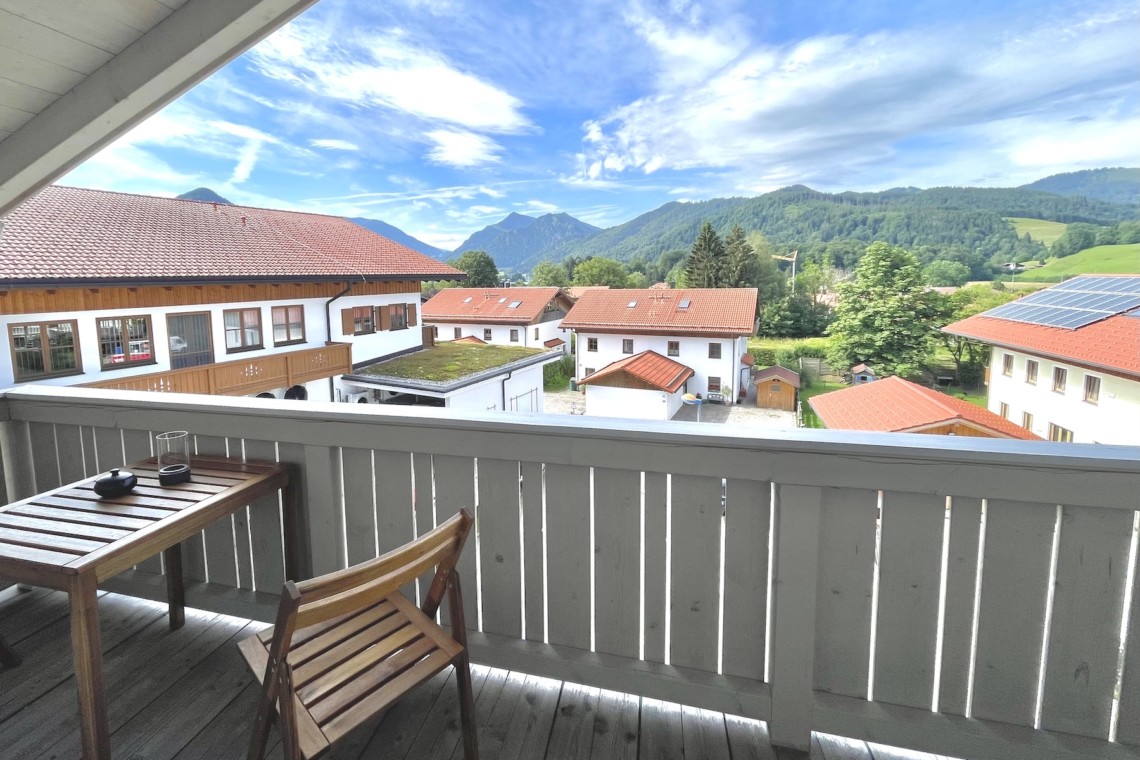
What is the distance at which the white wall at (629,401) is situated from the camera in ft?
12.7

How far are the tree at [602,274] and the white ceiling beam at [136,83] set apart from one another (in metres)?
3.64

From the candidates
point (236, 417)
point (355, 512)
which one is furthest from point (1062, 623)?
point (236, 417)

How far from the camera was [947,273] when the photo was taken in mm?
2859

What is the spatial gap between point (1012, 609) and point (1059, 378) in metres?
2.01

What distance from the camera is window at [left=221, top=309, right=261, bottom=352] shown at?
23.7 feet

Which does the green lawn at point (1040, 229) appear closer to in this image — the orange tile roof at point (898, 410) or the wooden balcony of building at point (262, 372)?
the orange tile roof at point (898, 410)

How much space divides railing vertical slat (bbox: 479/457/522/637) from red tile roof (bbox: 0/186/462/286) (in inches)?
188

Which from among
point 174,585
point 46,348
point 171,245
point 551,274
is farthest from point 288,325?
point 174,585

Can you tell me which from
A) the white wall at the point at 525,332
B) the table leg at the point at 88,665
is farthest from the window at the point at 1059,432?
the table leg at the point at 88,665

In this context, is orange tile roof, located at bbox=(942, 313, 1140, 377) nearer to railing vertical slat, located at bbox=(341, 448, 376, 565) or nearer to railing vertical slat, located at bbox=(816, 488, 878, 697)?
railing vertical slat, located at bbox=(816, 488, 878, 697)

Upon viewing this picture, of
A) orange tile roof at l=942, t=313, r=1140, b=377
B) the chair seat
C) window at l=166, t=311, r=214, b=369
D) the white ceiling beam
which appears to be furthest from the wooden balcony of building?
orange tile roof at l=942, t=313, r=1140, b=377

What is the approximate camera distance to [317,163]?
695 centimetres

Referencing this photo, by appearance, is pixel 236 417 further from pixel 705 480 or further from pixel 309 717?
pixel 705 480

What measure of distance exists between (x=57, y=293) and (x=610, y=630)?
21.5 ft
